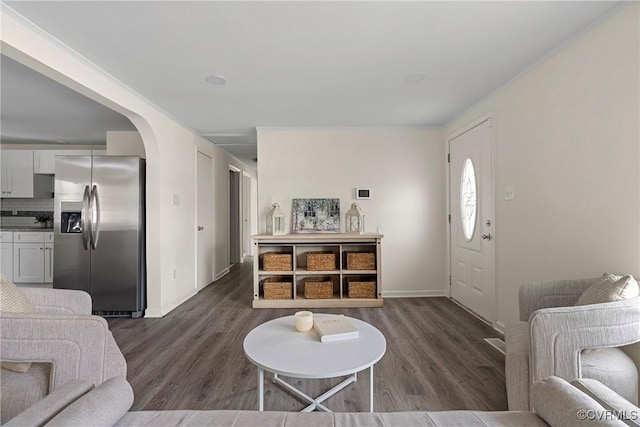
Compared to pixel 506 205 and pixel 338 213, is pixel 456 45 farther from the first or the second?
pixel 338 213

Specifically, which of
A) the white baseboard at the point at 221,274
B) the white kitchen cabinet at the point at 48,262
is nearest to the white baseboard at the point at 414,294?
the white baseboard at the point at 221,274

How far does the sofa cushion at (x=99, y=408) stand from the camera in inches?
29.0

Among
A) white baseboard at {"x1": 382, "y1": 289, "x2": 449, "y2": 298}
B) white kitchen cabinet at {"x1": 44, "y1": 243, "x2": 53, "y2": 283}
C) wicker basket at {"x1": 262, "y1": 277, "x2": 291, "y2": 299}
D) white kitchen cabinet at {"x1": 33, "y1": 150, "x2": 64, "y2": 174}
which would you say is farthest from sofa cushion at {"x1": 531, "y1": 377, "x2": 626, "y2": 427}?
white kitchen cabinet at {"x1": 33, "y1": 150, "x2": 64, "y2": 174}

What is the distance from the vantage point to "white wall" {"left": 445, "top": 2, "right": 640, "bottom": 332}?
166 centimetres

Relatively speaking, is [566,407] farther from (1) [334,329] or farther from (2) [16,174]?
(2) [16,174]

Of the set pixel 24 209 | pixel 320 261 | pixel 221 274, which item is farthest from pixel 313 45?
pixel 24 209

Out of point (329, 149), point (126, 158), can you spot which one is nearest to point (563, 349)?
point (329, 149)

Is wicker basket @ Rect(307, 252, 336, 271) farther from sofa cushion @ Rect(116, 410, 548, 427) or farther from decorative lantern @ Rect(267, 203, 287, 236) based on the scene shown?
sofa cushion @ Rect(116, 410, 548, 427)

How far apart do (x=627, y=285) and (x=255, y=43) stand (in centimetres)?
254

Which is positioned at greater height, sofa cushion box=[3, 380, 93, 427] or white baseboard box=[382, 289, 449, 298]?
sofa cushion box=[3, 380, 93, 427]

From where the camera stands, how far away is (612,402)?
0.83 metres

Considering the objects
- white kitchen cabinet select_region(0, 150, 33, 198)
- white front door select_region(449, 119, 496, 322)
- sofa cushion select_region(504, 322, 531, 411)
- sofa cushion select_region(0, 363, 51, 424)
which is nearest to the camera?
sofa cushion select_region(0, 363, 51, 424)

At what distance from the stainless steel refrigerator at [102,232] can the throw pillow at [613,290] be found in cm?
387

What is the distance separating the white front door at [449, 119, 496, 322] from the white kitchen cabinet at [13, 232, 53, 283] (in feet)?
18.8
